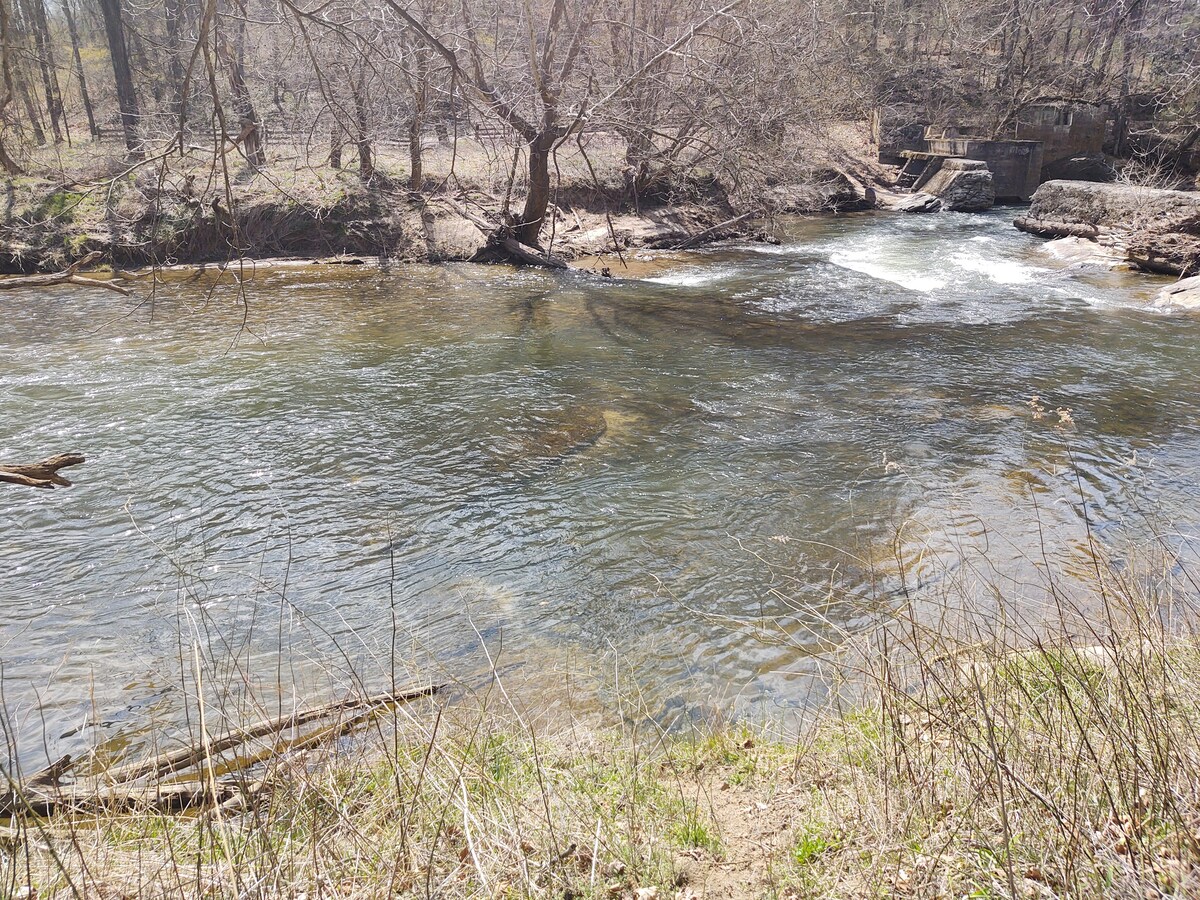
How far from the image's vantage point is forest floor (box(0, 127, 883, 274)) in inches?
591

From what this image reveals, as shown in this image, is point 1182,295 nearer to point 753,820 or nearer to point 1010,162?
point 753,820

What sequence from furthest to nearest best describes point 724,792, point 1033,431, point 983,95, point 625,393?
point 983,95 → point 625,393 → point 1033,431 → point 724,792

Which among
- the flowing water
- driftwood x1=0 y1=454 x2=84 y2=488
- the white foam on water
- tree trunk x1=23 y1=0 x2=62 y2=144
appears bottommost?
the flowing water

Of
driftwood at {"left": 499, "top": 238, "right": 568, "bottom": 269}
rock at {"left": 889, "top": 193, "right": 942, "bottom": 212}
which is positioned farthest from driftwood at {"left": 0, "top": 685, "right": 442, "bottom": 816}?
rock at {"left": 889, "top": 193, "right": 942, "bottom": 212}

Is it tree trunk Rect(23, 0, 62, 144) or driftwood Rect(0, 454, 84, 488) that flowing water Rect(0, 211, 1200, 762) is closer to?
driftwood Rect(0, 454, 84, 488)

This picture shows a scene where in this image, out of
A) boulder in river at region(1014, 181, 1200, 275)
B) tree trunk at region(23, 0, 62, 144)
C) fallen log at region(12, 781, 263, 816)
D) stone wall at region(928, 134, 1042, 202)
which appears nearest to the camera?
fallen log at region(12, 781, 263, 816)

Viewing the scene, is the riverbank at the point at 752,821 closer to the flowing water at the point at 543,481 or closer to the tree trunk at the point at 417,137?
the flowing water at the point at 543,481

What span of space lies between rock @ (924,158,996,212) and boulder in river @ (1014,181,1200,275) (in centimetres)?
348

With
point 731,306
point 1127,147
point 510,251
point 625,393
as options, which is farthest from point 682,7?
point 1127,147

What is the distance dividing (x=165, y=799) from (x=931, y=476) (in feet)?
19.6

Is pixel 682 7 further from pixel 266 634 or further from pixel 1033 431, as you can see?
pixel 266 634

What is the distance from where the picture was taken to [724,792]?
131 inches

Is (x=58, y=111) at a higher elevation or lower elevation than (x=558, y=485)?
higher

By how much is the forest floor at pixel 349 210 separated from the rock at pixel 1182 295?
7341 mm
